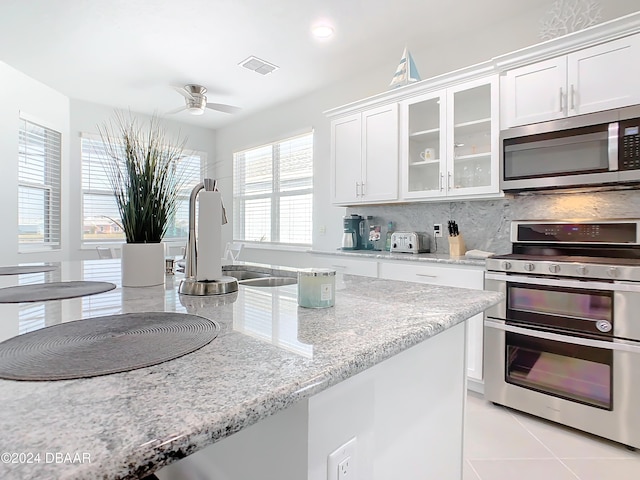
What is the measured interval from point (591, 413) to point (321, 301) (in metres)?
1.91

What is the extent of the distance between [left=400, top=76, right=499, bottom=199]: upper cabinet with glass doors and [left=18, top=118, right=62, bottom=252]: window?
4.10 metres

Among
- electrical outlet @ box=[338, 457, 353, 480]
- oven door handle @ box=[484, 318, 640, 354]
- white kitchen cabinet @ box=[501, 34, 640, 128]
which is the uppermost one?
white kitchen cabinet @ box=[501, 34, 640, 128]

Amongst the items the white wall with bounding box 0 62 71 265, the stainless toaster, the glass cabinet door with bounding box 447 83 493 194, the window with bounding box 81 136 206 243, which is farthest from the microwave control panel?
the white wall with bounding box 0 62 71 265

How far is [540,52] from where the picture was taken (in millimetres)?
2246

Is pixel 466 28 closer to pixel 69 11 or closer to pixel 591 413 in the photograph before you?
pixel 591 413

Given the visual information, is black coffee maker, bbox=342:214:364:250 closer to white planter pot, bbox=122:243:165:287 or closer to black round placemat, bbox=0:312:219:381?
white planter pot, bbox=122:243:165:287

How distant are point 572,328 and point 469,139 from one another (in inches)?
60.3

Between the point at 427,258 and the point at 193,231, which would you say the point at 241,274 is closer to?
the point at 193,231

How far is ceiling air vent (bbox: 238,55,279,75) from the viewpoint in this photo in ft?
11.2

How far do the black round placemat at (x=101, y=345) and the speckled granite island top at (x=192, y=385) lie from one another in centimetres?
3

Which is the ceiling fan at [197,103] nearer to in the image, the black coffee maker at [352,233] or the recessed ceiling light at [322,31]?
the recessed ceiling light at [322,31]

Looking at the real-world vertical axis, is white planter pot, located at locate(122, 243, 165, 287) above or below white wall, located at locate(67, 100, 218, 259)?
below

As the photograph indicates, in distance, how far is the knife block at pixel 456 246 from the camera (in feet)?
9.40

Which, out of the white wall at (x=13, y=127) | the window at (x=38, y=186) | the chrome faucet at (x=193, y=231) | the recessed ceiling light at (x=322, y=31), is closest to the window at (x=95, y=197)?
the window at (x=38, y=186)
